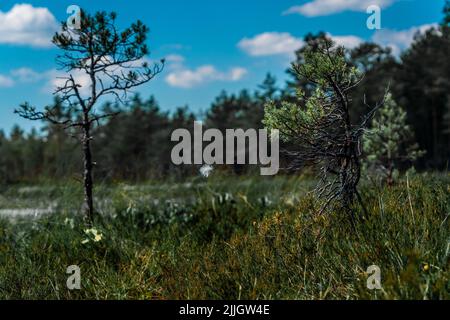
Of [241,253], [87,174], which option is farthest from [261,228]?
[87,174]

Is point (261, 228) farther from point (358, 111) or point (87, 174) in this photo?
point (358, 111)

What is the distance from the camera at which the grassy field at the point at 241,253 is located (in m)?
4.39

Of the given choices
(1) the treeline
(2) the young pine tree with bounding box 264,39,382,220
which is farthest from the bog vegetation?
(1) the treeline

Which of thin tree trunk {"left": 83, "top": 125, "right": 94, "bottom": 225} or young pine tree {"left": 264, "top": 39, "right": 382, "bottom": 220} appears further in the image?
thin tree trunk {"left": 83, "top": 125, "right": 94, "bottom": 225}

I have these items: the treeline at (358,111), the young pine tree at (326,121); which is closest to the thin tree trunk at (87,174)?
the young pine tree at (326,121)

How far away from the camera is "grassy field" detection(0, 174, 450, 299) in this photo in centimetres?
439

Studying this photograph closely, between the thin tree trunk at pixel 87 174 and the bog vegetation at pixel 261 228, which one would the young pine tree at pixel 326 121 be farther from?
the thin tree trunk at pixel 87 174

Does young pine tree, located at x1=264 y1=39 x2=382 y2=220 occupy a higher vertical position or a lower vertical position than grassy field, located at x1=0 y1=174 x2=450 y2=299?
higher

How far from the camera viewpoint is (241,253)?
5.55 metres

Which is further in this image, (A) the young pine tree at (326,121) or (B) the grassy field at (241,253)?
(A) the young pine tree at (326,121)

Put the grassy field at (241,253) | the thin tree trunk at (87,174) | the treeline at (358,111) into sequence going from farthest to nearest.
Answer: the treeline at (358,111)
the thin tree trunk at (87,174)
the grassy field at (241,253)

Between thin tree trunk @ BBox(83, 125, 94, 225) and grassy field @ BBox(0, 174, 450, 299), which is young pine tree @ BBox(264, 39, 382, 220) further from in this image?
thin tree trunk @ BBox(83, 125, 94, 225)

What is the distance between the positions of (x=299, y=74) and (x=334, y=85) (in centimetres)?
36
